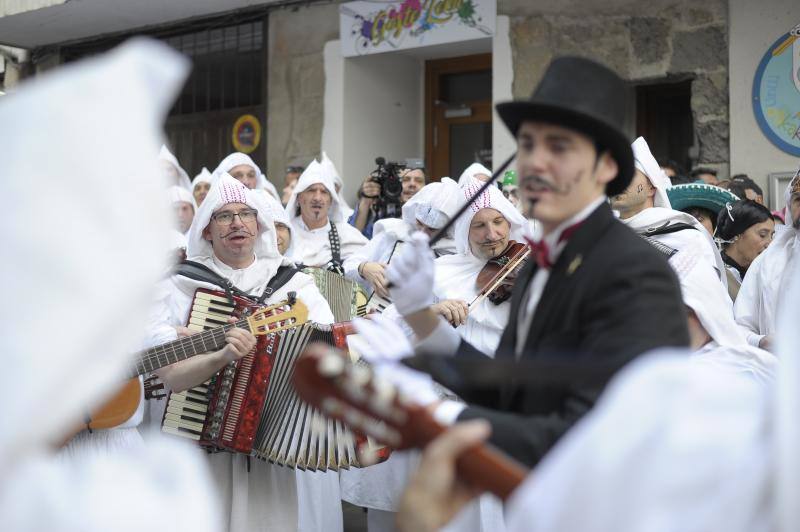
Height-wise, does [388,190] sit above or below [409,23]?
below

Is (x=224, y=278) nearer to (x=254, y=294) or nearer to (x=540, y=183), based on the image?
(x=254, y=294)

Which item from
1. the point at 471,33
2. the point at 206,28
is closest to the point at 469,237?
the point at 471,33

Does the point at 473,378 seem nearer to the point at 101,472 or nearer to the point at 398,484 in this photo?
the point at 101,472

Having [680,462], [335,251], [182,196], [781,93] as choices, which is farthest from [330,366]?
[781,93]

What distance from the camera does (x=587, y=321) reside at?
7.47 ft

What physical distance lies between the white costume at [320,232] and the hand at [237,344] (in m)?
2.81

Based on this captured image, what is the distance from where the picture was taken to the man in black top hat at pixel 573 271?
7.07ft

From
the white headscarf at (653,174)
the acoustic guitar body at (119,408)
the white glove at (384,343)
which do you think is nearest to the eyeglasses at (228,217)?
the acoustic guitar body at (119,408)

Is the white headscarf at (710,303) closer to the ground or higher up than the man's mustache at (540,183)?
closer to the ground

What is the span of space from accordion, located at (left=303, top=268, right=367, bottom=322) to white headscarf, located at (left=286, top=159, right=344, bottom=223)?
152 cm

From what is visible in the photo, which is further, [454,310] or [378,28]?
[378,28]

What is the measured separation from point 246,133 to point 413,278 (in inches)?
361

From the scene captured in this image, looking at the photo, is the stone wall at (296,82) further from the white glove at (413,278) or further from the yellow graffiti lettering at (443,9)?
the white glove at (413,278)

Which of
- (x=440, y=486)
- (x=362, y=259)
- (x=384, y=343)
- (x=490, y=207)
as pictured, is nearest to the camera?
(x=440, y=486)
